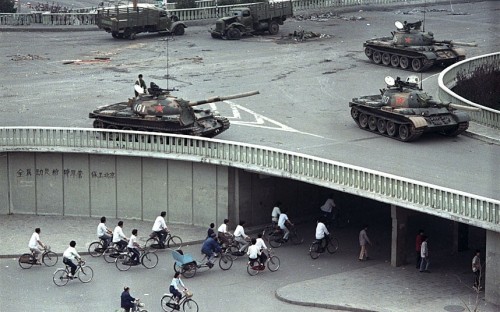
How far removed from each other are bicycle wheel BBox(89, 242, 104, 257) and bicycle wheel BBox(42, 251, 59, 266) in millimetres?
1406

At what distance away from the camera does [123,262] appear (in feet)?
178

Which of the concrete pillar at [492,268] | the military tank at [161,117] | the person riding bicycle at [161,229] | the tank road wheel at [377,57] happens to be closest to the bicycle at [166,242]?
the person riding bicycle at [161,229]

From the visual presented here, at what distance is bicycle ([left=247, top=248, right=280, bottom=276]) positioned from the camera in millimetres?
53500

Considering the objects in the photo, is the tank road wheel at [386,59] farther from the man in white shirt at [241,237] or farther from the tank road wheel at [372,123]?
the man in white shirt at [241,237]

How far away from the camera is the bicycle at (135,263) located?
178 ft

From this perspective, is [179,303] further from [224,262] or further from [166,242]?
[166,242]

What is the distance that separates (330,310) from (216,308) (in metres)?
3.96

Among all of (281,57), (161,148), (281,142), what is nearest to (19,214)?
(161,148)

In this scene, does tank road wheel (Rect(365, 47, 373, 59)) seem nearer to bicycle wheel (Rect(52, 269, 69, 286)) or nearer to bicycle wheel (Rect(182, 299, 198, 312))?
bicycle wheel (Rect(52, 269, 69, 286))

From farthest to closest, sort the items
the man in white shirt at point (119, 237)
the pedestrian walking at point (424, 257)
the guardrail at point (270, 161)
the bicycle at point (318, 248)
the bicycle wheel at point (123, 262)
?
the bicycle at point (318, 248)
the man in white shirt at point (119, 237)
the bicycle wheel at point (123, 262)
the pedestrian walking at point (424, 257)
the guardrail at point (270, 161)

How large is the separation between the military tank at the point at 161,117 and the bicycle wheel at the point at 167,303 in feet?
37.8

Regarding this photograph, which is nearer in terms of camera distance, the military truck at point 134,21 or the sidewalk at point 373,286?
the sidewalk at point 373,286

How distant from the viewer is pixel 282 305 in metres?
→ 50.4

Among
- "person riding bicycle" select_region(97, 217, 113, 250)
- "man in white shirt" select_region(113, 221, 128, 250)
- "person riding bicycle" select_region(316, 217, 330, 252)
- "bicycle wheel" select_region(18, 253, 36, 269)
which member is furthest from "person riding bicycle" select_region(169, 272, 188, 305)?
"person riding bicycle" select_region(316, 217, 330, 252)
